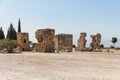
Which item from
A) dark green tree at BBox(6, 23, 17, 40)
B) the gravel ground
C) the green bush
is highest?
dark green tree at BBox(6, 23, 17, 40)

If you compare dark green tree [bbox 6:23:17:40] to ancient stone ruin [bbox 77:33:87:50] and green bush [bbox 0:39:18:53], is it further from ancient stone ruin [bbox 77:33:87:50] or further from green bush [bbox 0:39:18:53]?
green bush [bbox 0:39:18:53]

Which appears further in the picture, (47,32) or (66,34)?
(66,34)

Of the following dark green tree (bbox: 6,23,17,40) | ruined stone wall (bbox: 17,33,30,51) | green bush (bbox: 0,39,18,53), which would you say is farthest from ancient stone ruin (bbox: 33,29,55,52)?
dark green tree (bbox: 6,23,17,40)

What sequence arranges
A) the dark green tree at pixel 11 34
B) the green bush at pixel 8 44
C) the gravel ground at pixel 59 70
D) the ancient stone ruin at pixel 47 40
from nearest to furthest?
the gravel ground at pixel 59 70 < the green bush at pixel 8 44 < the ancient stone ruin at pixel 47 40 < the dark green tree at pixel 11 34

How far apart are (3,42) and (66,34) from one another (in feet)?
36.4

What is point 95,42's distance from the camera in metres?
47.8

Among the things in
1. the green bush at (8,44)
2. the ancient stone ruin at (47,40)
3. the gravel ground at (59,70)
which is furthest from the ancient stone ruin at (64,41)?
the gravel ground at (59,70)

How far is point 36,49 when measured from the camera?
4056 cm

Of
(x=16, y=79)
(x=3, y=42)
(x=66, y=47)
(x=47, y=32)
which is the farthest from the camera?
(x=66, y=47)

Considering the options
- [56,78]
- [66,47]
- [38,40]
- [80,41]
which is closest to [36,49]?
[38,40]

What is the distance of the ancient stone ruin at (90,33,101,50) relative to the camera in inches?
1865

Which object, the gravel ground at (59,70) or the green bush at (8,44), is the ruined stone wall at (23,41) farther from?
the gravel ground at (59,70)

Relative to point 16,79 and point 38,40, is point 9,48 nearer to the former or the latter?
point 38,40

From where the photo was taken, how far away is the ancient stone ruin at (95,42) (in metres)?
47.4
